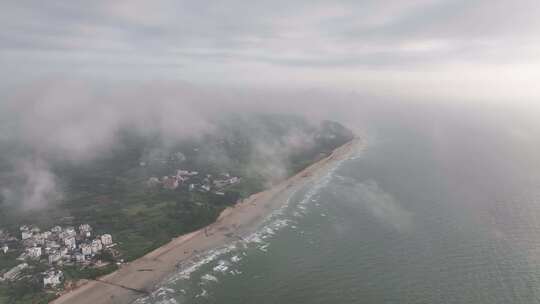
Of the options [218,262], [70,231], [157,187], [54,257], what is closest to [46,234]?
[70,231]

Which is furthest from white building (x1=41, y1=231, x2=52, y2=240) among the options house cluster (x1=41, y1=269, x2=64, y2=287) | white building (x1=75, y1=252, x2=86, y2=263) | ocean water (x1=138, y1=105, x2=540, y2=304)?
ocean water (x1=138, y1=105, x2=540, y2=304)

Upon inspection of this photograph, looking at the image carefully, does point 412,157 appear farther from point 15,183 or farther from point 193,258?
point 15,183

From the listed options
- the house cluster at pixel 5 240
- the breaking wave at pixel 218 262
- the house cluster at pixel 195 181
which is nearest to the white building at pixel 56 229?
the house cluster at pixel 5 240

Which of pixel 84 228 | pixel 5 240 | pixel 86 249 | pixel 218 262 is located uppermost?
pixel 84 228

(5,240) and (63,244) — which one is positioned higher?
(5,240)

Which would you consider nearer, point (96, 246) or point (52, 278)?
point (52, 278)

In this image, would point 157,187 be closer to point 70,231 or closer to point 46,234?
point 70,231

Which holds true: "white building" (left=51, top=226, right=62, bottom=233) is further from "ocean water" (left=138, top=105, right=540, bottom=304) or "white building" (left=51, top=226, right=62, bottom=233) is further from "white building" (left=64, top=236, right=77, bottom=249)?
"ocean water" (left=138, top=105, right=540, bottom=304)
